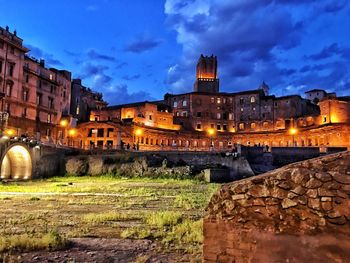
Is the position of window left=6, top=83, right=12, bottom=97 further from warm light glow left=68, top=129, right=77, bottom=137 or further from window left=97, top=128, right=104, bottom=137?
window left=97, top=128, right=104, bottom=137

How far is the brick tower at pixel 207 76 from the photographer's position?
10856 cm

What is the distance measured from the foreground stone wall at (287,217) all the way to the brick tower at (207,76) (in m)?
103

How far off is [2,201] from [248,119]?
7997 cm

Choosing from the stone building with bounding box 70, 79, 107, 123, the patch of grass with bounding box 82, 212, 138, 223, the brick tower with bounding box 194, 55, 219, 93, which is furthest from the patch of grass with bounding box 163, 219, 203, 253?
the brick tower with bounding box 194, 55, 219, 93

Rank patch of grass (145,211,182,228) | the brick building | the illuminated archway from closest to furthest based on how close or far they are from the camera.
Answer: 1. patch of grass (145,211,182,228)
2. the illuminated archway
3. the brick building

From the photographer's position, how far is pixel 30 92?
6575 cm

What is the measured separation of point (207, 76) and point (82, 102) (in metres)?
42.4

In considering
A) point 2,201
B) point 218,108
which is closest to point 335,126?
point 218,108

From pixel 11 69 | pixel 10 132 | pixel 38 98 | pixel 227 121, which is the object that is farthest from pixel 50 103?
pixel 227 121

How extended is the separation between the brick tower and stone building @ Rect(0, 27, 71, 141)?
44387mm

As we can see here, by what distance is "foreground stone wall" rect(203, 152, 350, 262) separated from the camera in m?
5.93

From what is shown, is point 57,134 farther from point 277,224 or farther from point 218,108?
point 277,224

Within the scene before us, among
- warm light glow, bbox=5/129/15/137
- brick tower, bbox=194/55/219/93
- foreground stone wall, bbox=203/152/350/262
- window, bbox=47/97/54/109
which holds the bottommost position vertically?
foreground stone wall, bbox=203/152/350/262

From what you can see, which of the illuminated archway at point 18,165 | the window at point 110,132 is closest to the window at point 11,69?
the illuminated archway at point 18,165
